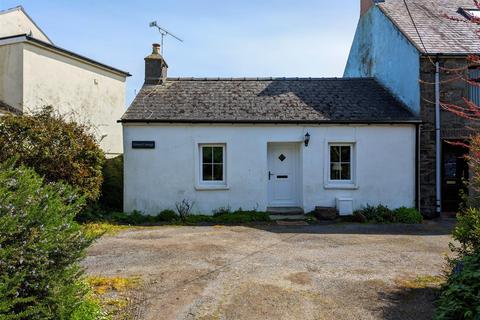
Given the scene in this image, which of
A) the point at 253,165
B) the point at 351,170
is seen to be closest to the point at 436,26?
the point at 351,170

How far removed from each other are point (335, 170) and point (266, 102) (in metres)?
3.38

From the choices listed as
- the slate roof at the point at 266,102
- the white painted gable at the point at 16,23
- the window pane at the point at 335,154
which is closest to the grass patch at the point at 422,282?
the window pane at the point at 335,154

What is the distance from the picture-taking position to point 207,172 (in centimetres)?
1308

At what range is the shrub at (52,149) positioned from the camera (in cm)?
1044

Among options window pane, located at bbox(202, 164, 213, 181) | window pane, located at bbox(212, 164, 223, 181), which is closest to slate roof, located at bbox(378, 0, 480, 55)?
window pane, located at bbox(212, 164, 223, 181)

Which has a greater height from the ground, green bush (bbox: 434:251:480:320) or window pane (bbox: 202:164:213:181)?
window pane (bbox: 202:164:213:181)

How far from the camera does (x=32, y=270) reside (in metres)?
3.76

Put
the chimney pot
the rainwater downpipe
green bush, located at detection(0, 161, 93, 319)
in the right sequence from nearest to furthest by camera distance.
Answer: green bush, located at detection(0, 161, 93, 319), the rainwater downpipe, the chimney pot

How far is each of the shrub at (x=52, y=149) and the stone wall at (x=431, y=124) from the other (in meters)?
10.6

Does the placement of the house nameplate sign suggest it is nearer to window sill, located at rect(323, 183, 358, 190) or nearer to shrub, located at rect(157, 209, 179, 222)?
shrub, located at rect(157, 209, 179, 222)

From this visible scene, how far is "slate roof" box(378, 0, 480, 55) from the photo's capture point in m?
13.4

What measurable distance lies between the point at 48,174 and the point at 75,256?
7302 mm

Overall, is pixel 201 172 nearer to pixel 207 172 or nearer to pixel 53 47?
pixel 207 172

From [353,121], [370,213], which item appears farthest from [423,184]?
[353,121]
